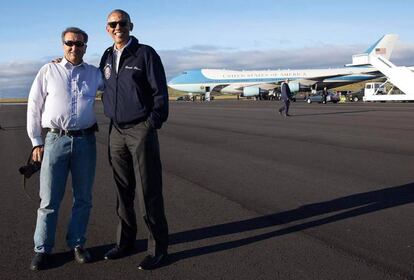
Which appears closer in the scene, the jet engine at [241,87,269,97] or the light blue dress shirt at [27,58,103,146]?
the light blue dress shirt at [27,58,103,146]

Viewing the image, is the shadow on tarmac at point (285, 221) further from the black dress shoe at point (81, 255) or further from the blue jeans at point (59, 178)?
the blue jeans at point (59, 178)

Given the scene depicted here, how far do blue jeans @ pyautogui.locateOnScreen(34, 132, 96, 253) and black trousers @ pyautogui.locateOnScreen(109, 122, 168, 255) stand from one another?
265 millimetres

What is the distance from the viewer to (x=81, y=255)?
4.29m

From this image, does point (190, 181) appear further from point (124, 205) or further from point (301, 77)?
point (301, 77)

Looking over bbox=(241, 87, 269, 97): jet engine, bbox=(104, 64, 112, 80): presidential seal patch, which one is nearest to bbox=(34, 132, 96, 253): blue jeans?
bbox=(104, 64, 112, 80): presidential seal patch

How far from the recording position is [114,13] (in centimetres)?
414

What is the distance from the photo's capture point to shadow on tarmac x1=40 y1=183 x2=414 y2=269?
4512 millimetres

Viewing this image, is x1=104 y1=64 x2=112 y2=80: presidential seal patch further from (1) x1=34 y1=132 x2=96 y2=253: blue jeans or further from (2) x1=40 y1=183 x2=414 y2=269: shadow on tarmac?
(2) x1=40 y1=183 x2=414 y2=269: shadow on tarmac

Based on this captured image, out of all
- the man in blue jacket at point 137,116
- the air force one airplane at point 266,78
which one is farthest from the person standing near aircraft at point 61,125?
the air force one airplane at point 266,78

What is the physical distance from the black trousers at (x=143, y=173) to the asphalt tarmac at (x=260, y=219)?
0.95 feet

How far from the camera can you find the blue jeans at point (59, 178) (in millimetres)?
4191

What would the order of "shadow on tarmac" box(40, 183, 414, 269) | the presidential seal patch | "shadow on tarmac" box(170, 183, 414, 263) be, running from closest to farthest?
the presidential seal patch
"shadow on tarmac" box(40, 183, 414, 269)
"shadow on tarmac" box(170, 183, 414, 263)

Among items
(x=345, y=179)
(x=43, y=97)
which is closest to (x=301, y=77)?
(x=345, y=179)

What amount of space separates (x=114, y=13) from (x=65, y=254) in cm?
232
